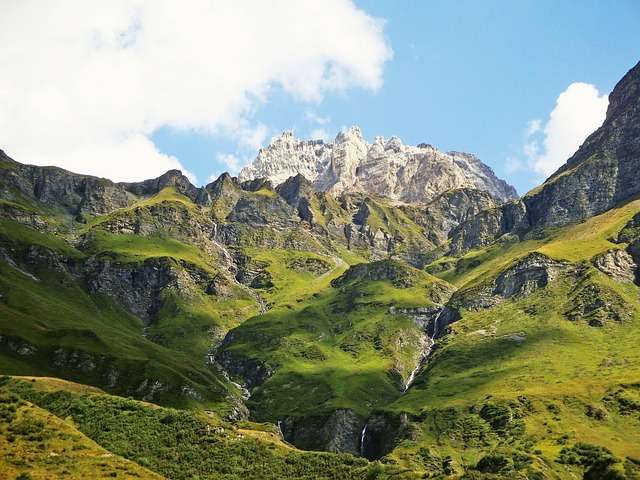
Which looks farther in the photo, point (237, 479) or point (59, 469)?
point (237, 479)

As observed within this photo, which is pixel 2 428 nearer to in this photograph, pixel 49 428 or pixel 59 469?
pixel 49 428

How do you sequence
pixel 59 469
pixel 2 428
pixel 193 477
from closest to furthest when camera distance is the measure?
pixel 59 469 → pixel 2 428 → pixel 193 477

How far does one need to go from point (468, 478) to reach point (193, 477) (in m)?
78.5

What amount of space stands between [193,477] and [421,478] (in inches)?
2561

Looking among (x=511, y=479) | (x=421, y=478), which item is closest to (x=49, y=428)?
(x=421, y=478)

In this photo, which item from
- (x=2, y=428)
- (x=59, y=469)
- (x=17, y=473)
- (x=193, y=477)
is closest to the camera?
(x=17, y=473)

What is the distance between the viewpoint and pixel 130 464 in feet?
445

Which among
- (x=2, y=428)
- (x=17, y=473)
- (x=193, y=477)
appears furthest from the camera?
(x=193, y=477)

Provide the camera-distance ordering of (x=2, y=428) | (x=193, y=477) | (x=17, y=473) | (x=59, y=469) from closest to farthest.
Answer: (x=17, y=473)
(x=59, y=469)
(x=2, y=428)
(x=193, y=477)

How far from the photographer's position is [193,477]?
644 feet

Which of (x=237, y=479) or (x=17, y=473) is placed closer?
(x=17, y=473)

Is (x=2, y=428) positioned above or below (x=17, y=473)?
above

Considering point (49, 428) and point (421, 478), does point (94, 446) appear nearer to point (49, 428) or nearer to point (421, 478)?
point (49, 428)

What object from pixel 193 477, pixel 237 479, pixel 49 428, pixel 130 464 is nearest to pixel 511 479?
pixel 237 479
